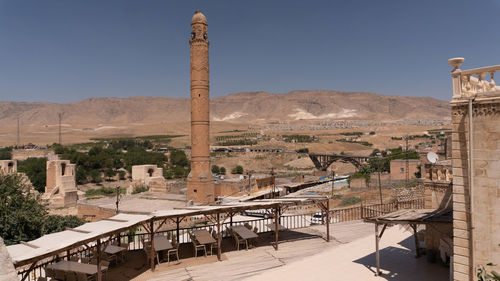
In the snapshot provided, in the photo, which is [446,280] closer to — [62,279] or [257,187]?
[62,279]

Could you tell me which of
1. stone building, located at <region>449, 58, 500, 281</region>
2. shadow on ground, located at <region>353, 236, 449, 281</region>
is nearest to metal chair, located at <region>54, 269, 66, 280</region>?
shadow on ground, located at <region>353, 236, 449, 281</region>

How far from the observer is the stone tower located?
1122 inches

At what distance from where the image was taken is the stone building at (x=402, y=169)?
39.1 m

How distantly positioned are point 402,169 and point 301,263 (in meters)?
31.5

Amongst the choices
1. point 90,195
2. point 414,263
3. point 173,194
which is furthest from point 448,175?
point 90,195

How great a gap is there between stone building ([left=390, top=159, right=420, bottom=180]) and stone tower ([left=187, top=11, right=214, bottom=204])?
22169mm

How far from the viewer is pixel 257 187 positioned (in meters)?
39.3

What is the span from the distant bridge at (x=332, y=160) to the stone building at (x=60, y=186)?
45785mm

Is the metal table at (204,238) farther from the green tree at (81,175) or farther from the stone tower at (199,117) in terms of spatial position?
the green tree at (81,175)

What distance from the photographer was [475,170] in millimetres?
8016

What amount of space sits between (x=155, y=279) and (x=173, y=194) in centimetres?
2884

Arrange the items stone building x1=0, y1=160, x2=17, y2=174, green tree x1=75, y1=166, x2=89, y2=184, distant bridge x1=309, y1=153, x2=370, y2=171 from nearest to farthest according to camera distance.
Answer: stone building x1=0, y1=160, x2=17, y2=174
green tree x1=75, y1=166, x2=89, y2=184
distant bridge x1=309, y1=153, x2=370, y2=171

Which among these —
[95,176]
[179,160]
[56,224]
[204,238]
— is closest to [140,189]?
[95,176]

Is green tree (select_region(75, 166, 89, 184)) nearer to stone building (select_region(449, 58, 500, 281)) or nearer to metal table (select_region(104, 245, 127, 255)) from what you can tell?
metal table (select_region(104, 245, 127, 255))
